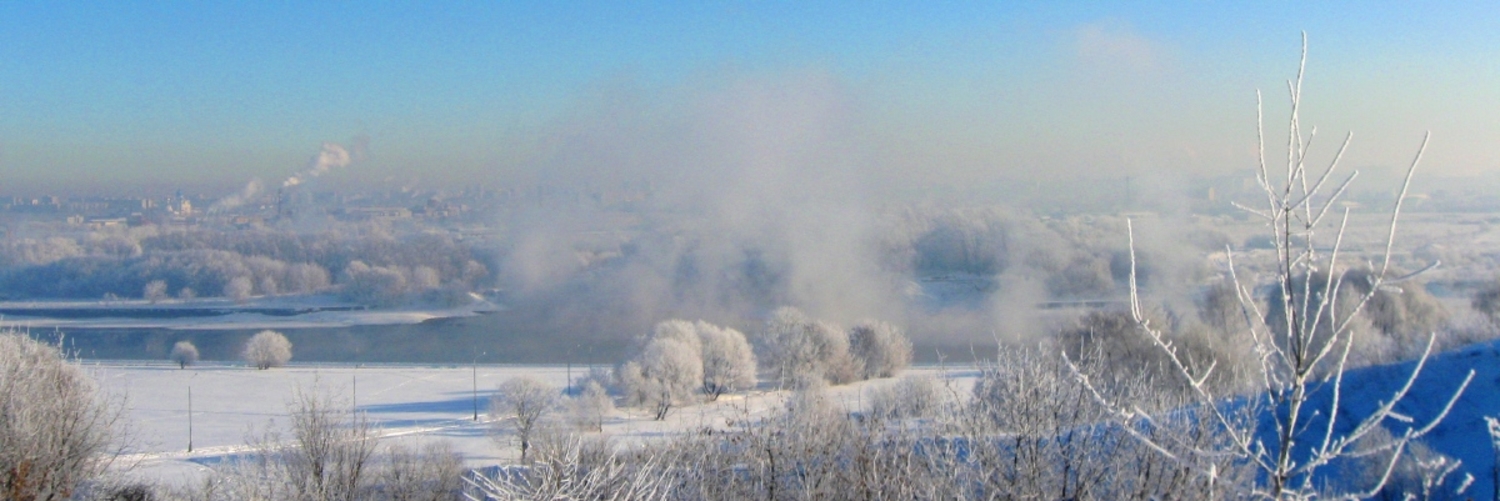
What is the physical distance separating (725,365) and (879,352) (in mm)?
3230

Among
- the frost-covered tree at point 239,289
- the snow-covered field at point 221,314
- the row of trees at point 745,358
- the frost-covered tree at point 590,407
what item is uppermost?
the frost-covered tree at point 239,289

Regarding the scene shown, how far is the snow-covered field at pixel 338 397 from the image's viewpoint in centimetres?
973

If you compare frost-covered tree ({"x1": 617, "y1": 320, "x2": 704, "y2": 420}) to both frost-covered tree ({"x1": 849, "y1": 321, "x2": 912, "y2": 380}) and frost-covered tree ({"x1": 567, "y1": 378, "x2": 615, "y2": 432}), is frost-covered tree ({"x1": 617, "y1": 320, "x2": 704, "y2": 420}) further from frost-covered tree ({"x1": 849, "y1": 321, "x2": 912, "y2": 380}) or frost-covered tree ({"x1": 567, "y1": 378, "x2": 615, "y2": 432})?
frost-covered tree ({"x1": 849, "y1": 321, "x2": 912, "y2": 380})

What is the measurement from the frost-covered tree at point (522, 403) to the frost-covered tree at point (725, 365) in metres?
2.58

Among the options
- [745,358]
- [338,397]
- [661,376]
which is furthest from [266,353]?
[745,358]

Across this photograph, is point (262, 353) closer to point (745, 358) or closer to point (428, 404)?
point (428, 404)

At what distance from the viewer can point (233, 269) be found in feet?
Result: 95.9

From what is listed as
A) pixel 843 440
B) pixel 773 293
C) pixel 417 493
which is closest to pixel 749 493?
pixel 843 440

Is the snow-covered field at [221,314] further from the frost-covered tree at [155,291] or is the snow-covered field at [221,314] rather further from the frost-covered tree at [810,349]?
the frost-covered tree at [810,349]

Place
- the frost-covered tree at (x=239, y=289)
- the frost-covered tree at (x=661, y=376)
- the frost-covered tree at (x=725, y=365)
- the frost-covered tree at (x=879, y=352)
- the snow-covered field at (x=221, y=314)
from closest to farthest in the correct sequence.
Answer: the frost-covered tree at (x=661, y=376), the frost-covered tree at (x=725, y=365), the frost-covered tree at (x=879, y=352), the snow-covered field at (x=221, y=314), the frost-covered tree at (x=239, y=289)

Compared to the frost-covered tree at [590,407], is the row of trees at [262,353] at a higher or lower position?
higher

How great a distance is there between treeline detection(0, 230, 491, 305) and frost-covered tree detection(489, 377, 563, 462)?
16.4 m

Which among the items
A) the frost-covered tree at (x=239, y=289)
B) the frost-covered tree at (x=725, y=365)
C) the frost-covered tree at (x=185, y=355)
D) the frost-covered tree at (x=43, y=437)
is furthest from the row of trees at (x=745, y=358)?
the frost-covered tree at (x=239, y=289)

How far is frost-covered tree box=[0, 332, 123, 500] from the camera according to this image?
476 centimetres
